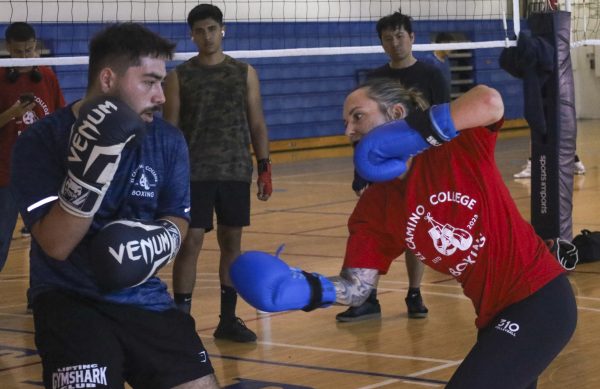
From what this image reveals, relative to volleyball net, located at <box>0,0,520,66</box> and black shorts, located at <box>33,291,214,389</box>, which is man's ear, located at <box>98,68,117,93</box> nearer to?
black shorts, located at <box>33,291,214,389</box>

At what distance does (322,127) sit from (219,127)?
44.2 feet

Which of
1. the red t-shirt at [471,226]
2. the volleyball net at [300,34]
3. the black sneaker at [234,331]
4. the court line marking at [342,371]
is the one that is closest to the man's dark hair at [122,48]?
the red t-shirt at [471,226]

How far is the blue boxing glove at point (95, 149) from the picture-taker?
343 centimetres

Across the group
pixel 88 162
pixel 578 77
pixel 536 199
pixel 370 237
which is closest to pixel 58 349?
pixel 88 162

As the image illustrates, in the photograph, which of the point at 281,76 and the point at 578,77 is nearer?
the point at 281,76

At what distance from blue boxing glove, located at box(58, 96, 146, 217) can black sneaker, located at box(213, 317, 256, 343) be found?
10.5 ft

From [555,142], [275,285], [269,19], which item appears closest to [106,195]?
[275,285]

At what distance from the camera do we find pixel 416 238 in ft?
12.3

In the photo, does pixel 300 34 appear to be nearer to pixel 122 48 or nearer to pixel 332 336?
pixel 332 336

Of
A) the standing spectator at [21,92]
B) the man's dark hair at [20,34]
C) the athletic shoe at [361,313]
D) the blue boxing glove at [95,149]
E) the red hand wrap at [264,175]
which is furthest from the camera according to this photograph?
the man's dark hair at [20,34]

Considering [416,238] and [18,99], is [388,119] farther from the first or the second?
[18,99]

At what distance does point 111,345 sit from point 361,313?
11.9ft

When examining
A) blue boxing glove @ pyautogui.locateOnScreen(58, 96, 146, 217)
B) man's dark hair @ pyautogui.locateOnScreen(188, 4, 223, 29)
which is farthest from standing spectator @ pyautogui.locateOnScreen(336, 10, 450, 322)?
blue boxing glove @ pyautogui.locateOnScreen(58, 96, 146, 217)

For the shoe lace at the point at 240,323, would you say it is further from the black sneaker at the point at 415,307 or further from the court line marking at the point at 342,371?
the black sneaker at the point at 415,307
